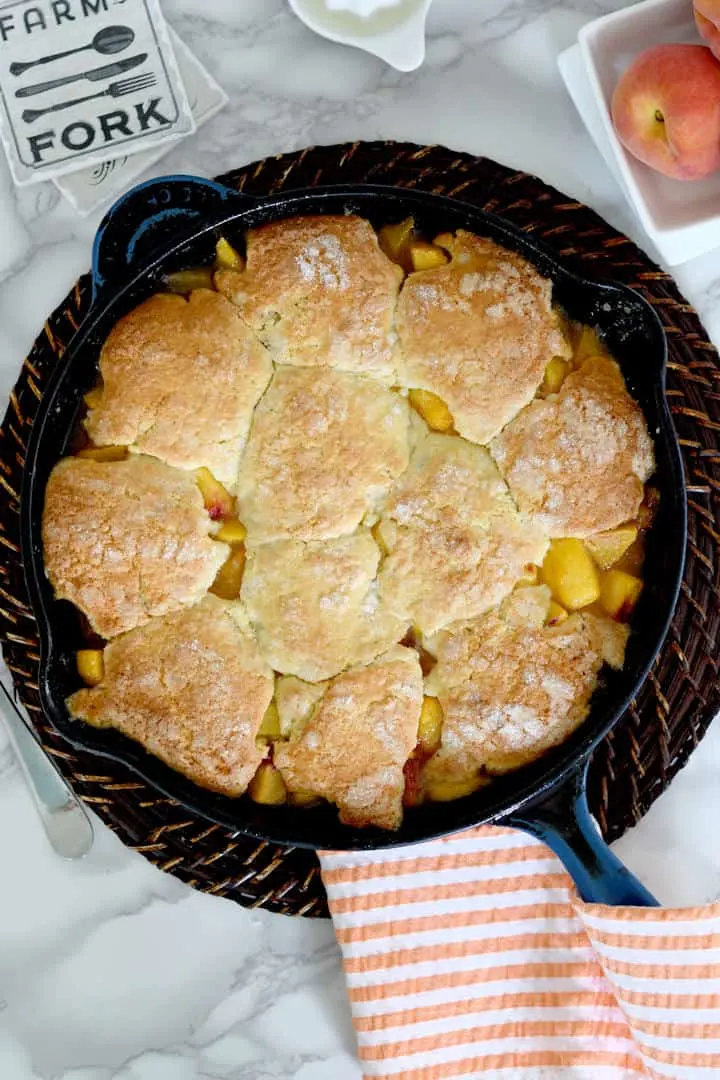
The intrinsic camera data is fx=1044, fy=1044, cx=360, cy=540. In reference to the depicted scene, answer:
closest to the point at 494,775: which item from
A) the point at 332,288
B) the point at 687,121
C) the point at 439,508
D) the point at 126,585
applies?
the point at 439,508

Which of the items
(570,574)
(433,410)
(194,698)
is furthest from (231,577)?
(570,574)

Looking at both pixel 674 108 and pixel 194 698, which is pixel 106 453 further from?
pixel 674 108

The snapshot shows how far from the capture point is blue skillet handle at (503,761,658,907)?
64.3 inches

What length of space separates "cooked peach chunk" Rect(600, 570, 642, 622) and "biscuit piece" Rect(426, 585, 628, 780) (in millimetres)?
49

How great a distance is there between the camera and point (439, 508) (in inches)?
62.6

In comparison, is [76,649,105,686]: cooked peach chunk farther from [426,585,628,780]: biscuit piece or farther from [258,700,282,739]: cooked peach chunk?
[426,585,628,780]: biscuit piece

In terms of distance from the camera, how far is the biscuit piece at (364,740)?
1.59 meters

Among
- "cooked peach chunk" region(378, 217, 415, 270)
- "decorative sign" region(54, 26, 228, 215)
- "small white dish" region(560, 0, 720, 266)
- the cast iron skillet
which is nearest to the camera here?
the cast iron skillet

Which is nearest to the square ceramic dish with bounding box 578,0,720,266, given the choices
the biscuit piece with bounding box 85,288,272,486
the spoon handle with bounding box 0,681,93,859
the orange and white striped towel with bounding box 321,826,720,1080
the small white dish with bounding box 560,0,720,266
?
the small white dish with bounding box 560,0,720,266

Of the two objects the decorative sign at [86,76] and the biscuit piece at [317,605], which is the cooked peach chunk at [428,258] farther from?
the decorative sign at [86,76]

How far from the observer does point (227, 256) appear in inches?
65.3

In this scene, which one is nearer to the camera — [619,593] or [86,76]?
[619,593]

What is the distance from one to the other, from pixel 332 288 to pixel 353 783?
2.50 ft

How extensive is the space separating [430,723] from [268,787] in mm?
276
